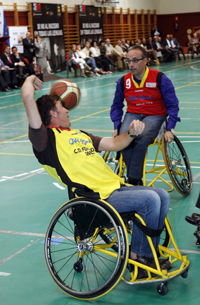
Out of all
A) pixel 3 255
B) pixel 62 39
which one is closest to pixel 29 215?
pixel 3 255

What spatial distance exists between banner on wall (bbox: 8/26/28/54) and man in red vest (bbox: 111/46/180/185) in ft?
44.1

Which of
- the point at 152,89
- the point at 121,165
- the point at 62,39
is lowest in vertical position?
the point at 121,165

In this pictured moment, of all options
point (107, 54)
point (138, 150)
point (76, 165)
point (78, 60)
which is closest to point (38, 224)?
point (138, 150)

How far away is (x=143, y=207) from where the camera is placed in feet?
7.68

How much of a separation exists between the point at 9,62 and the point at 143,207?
41.3 feet

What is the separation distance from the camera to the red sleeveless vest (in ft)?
13.1

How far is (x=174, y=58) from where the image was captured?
23172 mm

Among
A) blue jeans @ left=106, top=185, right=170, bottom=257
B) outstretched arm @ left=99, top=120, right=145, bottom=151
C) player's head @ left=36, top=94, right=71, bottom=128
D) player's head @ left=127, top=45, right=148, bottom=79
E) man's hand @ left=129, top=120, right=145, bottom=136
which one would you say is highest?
player's head @ left=127, top=45, right=148, bottom=79

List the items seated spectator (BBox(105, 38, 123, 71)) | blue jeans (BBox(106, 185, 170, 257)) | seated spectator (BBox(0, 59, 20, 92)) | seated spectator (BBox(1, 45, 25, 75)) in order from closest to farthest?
blue jeans (BBox(106, 185, 170, 257))
seated spectator (BBox(0, 59, 20, 92))
seated spectator (BBox(1, 45, 25, 75))
seated spectator (BBox(105, 38, 123, 71))

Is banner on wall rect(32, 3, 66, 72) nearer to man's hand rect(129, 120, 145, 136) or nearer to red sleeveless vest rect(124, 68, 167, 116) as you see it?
red sleeveless vest rect(124, 68, 167, 116)

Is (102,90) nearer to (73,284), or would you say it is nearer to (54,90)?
(54,90)

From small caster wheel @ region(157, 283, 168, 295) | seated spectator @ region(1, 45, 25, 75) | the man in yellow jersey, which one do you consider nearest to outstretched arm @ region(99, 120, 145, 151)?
the man in yellow jersey

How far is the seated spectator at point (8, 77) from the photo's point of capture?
44.7 ft

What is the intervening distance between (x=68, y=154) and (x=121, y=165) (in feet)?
5.07
